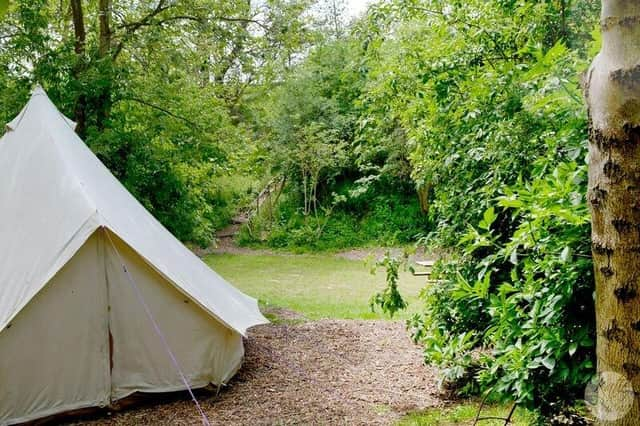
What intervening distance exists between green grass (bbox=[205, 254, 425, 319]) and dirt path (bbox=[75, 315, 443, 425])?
1427mm

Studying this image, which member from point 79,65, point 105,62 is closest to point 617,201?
point 105,62

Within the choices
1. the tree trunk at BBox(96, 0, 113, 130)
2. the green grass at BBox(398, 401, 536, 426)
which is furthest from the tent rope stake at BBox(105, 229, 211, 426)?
the tree trunk at BBox(96, 0, 113, 130)

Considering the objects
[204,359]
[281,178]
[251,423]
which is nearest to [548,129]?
[251,423]

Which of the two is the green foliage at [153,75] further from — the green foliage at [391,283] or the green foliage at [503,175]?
the green foliage at [391,283]

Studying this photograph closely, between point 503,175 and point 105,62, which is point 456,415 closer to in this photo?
point 503,175

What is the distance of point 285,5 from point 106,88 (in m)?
3.25

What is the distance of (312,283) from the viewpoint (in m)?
10.9

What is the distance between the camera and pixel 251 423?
3.76 metres

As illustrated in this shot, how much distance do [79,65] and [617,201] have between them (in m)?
7.74

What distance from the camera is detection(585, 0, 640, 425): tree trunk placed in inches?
34.5

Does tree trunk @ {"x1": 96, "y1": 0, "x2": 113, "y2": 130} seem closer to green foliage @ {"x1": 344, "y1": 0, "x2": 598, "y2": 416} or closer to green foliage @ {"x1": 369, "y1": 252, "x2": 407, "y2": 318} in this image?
green foliage @ {"x1": 344, "y1": 0, "x2": 598, "y2": 416}

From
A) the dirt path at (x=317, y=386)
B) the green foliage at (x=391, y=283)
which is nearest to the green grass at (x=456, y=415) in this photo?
the dirt path at (x=317, y=386)

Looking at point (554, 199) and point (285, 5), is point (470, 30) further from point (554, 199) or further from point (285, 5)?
point (285, 5)

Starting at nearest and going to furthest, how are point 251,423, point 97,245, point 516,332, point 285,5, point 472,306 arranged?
point 516,332 < point 472,306 < point 251,423 < point 97,245 < point 285,5
